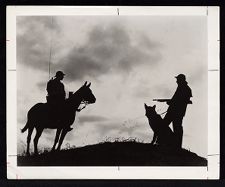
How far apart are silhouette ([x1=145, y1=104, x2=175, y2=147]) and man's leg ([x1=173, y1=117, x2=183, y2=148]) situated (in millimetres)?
14

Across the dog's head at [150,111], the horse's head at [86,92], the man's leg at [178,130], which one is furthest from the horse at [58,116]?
the man's leg at [178,130]

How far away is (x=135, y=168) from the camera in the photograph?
1.46 m

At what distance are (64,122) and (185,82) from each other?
0.44m

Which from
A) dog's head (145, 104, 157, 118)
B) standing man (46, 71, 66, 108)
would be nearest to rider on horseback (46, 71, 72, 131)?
standing man (46, 71, 66, 108)

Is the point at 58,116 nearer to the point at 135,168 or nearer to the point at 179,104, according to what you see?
the point at 135,168

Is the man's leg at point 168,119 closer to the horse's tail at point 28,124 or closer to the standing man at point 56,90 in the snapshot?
the standing man at point 56,90

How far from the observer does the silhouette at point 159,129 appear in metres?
1.46

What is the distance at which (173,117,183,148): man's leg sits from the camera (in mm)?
1463

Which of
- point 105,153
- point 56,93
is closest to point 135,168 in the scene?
point 105,153

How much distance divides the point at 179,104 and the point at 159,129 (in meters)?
0.11

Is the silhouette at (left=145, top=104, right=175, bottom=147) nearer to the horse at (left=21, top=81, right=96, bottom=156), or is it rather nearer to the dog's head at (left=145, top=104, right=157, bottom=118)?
the dog's head at (left=145, top=104, right=157, bottom=118)

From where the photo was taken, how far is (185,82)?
1.46 m

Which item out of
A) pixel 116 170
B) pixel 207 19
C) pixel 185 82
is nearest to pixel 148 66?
pixel 185 82

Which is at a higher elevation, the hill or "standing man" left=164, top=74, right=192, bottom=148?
"standing man" left=164, top=74, right=192, bottom=148
